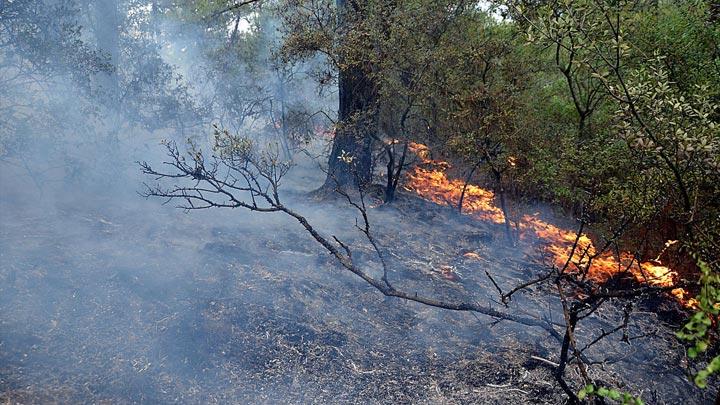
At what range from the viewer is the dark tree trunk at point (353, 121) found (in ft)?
35.1

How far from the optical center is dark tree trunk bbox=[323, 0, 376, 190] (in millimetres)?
10711

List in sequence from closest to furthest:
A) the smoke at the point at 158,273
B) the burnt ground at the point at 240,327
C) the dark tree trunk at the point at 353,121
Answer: the burnt ground at the point at 240,327, the smoke at the point at 158,273, the dark tree trunk at the point at 353,121

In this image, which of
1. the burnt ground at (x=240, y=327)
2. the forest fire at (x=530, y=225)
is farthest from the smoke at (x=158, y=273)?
the forest fire at (x=530, y=225)

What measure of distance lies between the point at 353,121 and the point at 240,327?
653 cm

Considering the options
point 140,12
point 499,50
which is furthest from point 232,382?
point 140,12

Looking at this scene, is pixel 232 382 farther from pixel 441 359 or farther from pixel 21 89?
pixel 21 89

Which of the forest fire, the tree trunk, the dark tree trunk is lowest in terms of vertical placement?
the forest fire

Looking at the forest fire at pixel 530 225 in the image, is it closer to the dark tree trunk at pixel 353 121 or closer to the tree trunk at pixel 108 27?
the dark tree trunk at pixel 353 121

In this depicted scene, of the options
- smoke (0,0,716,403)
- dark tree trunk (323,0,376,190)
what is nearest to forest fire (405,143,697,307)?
smoke (0,0,716,403)

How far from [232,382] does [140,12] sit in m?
11.1

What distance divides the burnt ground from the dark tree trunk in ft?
11.9

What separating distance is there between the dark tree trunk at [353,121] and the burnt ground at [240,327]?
3.64 metres

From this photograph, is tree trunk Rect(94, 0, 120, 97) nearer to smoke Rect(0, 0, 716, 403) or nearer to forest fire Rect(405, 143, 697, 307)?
smoke Rect(0, 0, 716, 403)

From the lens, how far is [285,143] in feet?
51.9
